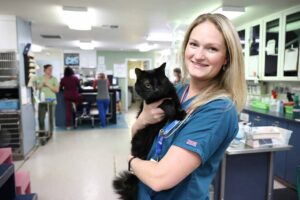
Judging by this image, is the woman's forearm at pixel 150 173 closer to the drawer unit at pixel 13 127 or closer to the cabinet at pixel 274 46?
the cabinet at pixel 274 46

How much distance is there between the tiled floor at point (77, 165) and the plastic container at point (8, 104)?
0.90 m

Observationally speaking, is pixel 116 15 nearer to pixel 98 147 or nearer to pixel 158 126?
pixel 98 147

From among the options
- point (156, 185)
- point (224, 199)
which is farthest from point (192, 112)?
point (224, 199)

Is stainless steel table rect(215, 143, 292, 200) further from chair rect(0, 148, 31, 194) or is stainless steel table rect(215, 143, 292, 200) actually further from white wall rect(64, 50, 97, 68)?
white wall rect(64, 50, 97, 68)

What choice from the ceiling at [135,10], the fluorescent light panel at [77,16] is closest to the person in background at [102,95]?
the ceiling at [135,10]

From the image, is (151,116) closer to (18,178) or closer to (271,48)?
(18,178)

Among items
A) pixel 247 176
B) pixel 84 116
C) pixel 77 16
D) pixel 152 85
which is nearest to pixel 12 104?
pixel 77 16

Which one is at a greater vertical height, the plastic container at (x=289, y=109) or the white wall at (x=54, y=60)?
the white wall at (x=54, y=60)

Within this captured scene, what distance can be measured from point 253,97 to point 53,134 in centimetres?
445

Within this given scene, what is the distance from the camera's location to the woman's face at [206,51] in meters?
0.84

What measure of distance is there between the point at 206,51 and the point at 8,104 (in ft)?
12.7

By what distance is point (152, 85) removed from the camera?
1.19 metres

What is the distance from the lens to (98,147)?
14.9 feet

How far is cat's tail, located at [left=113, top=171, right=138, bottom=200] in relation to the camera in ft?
3.41
